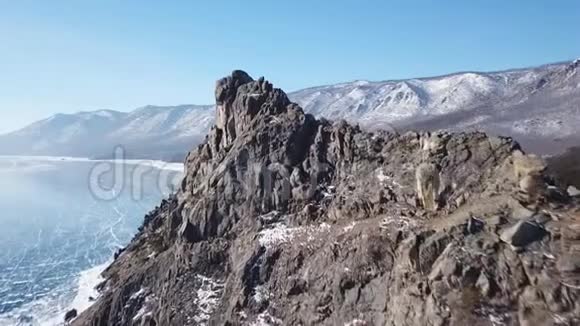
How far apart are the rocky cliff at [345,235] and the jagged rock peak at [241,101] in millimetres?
148

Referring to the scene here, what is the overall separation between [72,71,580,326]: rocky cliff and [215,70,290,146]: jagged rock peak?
5.8 inches

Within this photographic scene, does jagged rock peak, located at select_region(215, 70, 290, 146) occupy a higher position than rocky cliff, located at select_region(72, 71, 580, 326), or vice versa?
A: jagged rock peak, located at select_region(215, 70, 290, 146)

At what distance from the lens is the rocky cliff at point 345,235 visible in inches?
737

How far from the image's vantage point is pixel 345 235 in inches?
1089

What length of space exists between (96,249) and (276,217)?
3469 centimetres

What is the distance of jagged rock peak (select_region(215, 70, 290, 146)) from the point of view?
139ft

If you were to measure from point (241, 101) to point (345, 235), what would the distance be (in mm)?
20119

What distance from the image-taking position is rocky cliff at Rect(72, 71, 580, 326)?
18.7 m

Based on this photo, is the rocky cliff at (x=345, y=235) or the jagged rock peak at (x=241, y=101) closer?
the rocky cliff at (x=345, y=235)

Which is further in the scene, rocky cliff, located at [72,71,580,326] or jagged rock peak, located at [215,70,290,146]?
jagged rock peak, located at [215,70,290,146]

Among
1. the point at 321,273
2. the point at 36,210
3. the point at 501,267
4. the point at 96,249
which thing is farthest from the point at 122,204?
the point at 501,267

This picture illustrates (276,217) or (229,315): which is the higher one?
(276,217)

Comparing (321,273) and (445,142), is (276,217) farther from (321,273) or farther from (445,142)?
(445,142)

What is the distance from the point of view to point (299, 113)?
131 feet
